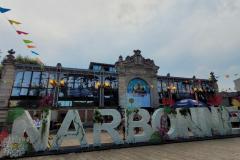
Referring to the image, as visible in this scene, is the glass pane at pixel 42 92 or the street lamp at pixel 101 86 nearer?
the glass pane at pixel 42 92

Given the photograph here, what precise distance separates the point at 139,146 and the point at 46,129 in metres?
4.36

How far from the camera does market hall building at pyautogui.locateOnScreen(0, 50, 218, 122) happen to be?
2256 centimetres

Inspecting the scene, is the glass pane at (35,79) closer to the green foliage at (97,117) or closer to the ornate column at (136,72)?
the ornate column at (136,72)

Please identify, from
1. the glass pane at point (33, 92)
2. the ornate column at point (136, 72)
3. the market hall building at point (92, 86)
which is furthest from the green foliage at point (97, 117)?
the glass pane at point (33, 92)

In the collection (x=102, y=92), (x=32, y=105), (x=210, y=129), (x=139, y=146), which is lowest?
(x=139, y=146)

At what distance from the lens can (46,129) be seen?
695cm

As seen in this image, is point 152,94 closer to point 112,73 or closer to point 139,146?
point 112,73

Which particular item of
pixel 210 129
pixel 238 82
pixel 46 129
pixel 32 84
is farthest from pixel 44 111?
pixel 238 82

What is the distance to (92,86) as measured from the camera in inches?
1021

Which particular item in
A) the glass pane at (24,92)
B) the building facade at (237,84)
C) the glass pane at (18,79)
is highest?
the building facade at (237,84)

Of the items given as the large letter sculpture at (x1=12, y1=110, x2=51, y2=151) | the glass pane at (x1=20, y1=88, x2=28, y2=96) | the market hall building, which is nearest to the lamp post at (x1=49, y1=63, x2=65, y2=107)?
the market hall building

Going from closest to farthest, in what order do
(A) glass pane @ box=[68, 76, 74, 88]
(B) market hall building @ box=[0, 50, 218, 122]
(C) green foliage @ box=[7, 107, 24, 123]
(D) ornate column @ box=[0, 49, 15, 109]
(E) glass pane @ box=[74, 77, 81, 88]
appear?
(C) green foliage @ box=[7, 107, 24, 123] → (D) ornate column @ box=[0, 49, 15, 109] → (B) market hall building @ box=[0, 50, 218, 122] → (A) glass pane @ box=[68, 76, 74, 88] → (E) glass pane @ box=[74, 77, 81, 88]

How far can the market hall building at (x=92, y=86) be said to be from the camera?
22.6m

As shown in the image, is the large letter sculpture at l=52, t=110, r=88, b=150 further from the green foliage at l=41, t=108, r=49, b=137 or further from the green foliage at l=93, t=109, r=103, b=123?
the green foliage at l=93, t=109, r=103, b=123
